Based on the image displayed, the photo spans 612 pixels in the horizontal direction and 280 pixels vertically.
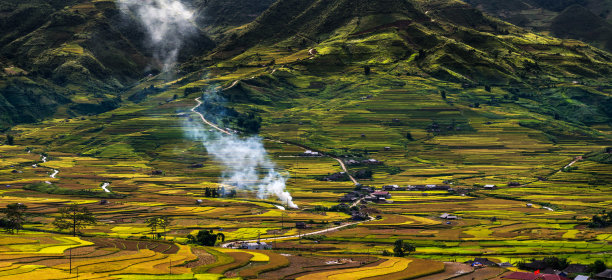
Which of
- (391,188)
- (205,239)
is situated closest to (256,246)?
(205,239)

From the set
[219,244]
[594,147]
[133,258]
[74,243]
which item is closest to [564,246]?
[219,244]

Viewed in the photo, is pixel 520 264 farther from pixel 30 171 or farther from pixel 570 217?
pixel 30 171

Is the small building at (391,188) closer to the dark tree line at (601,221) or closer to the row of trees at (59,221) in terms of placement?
the dark tree line at (601,221)

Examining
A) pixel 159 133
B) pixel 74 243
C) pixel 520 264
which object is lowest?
pixel 520 264

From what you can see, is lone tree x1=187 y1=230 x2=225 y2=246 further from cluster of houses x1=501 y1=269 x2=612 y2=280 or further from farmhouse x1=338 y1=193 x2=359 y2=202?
farmhouse x1=338 y1=193 x2=359 y2=202

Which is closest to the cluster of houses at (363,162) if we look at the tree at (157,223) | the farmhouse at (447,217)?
the farmhouse at (447,217)

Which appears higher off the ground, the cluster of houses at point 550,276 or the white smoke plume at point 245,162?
the white smoke plume at point 245,162
